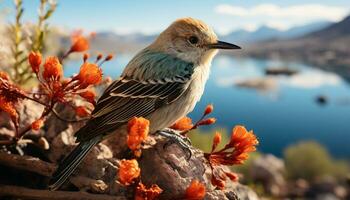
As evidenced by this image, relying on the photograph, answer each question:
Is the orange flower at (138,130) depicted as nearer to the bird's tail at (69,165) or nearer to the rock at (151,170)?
the rock at (151,170)

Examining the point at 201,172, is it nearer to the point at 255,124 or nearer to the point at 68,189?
the point at 68,189

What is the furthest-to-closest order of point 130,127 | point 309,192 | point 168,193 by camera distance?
point 309,192 → point 168,193 → point 130,127

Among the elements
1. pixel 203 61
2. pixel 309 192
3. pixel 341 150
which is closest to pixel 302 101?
Result: pixel 341 150

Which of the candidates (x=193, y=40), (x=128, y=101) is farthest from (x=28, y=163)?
(x=193, y=40)

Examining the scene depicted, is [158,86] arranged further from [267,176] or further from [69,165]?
[267,176]

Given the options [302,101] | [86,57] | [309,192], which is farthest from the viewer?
[302,101]

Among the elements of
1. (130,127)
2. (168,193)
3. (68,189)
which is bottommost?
(68,189)
